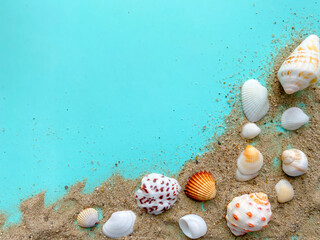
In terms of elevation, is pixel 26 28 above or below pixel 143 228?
above

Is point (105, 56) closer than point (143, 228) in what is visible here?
No

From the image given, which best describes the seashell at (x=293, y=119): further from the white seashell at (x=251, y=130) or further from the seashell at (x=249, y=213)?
the seashell at (x=249, y=213)

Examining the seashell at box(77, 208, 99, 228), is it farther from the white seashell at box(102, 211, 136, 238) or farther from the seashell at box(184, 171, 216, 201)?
the seashell at box(184, 171, 216, 201)

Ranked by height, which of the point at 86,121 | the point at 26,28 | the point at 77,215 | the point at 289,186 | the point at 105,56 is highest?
the point at 26,28

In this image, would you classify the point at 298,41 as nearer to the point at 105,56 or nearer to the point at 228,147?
the point at 228,147

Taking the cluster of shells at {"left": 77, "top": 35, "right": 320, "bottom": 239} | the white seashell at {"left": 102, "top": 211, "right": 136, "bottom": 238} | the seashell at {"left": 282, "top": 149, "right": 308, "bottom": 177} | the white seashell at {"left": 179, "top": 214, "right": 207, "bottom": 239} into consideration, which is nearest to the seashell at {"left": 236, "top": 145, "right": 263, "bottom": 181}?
the cluster of shells at {"left": 77, "top": 35, "right": 320, "bottom": 239}

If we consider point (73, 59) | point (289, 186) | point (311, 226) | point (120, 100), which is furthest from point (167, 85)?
point (311, 226)
